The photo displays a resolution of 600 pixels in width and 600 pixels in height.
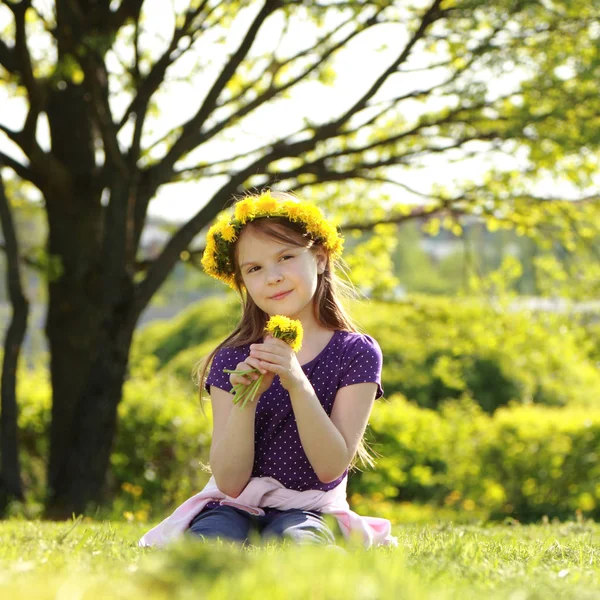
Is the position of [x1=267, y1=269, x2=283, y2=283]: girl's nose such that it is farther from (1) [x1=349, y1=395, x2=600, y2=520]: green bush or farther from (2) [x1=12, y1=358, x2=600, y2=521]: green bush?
(1) [x1=349, y1=395, x2=600, y2=520]: green bush

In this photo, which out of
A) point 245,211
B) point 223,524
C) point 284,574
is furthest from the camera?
point 245,211

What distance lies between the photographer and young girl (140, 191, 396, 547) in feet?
8.94

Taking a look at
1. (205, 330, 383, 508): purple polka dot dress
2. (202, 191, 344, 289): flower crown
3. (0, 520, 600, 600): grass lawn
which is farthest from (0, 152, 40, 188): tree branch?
(0, 520, 600, 600): grass lawn

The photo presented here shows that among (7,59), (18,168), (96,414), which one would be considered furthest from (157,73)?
(96,414)

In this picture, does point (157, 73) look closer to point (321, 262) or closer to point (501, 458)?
point (321, 262)

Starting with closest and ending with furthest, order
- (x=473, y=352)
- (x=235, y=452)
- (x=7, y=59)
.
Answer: (x=235, y=452), (x=7, y=59), (x=473, y=352)

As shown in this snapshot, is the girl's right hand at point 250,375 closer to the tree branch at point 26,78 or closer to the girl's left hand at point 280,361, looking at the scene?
the girl's left hand at point 280,361

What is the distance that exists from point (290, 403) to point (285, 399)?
0.08 feet

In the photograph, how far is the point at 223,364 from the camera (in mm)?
3193

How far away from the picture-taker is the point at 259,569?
155cm

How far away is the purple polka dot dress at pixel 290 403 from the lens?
298cm

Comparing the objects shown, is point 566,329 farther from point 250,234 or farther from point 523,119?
point 250,234

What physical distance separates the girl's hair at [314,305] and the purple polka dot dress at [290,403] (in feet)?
0.41

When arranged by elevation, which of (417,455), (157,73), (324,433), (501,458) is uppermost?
(157,73)
